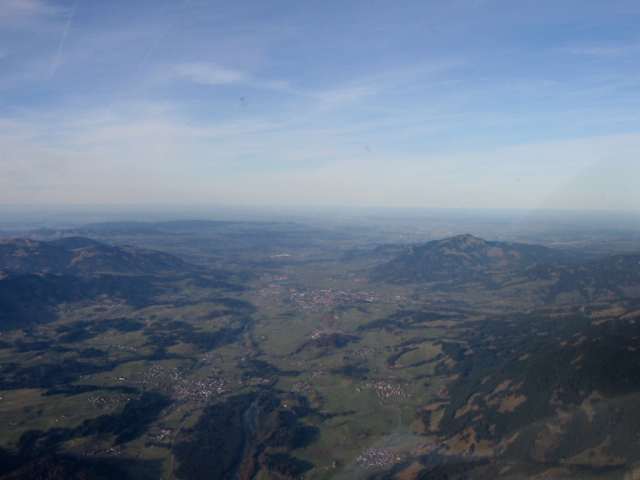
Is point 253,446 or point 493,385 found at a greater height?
point 493,385

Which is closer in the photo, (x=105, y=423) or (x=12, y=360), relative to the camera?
(x=105, y=423)

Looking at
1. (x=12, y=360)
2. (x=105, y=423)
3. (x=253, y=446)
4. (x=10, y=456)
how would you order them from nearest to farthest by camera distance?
1. (x=10, y=456)
2. (x=253, y=446)
3. (x=105, y=423)
4. (x=12, y=360)

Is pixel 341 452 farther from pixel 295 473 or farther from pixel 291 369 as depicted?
pixel 291 369

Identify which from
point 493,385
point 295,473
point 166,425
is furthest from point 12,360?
point 493,385

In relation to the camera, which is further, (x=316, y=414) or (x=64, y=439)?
(x=316, y=414)

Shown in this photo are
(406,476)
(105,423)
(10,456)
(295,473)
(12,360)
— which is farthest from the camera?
(12,360)

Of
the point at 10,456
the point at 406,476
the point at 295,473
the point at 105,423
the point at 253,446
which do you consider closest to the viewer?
the point at 406,476

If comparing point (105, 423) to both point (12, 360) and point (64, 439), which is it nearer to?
point (64, 439)

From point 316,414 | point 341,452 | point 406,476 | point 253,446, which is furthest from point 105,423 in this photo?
point 406,476

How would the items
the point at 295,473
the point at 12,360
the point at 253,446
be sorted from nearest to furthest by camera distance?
the point at 295,473 < the point at 253,446 < the point at 12,360
